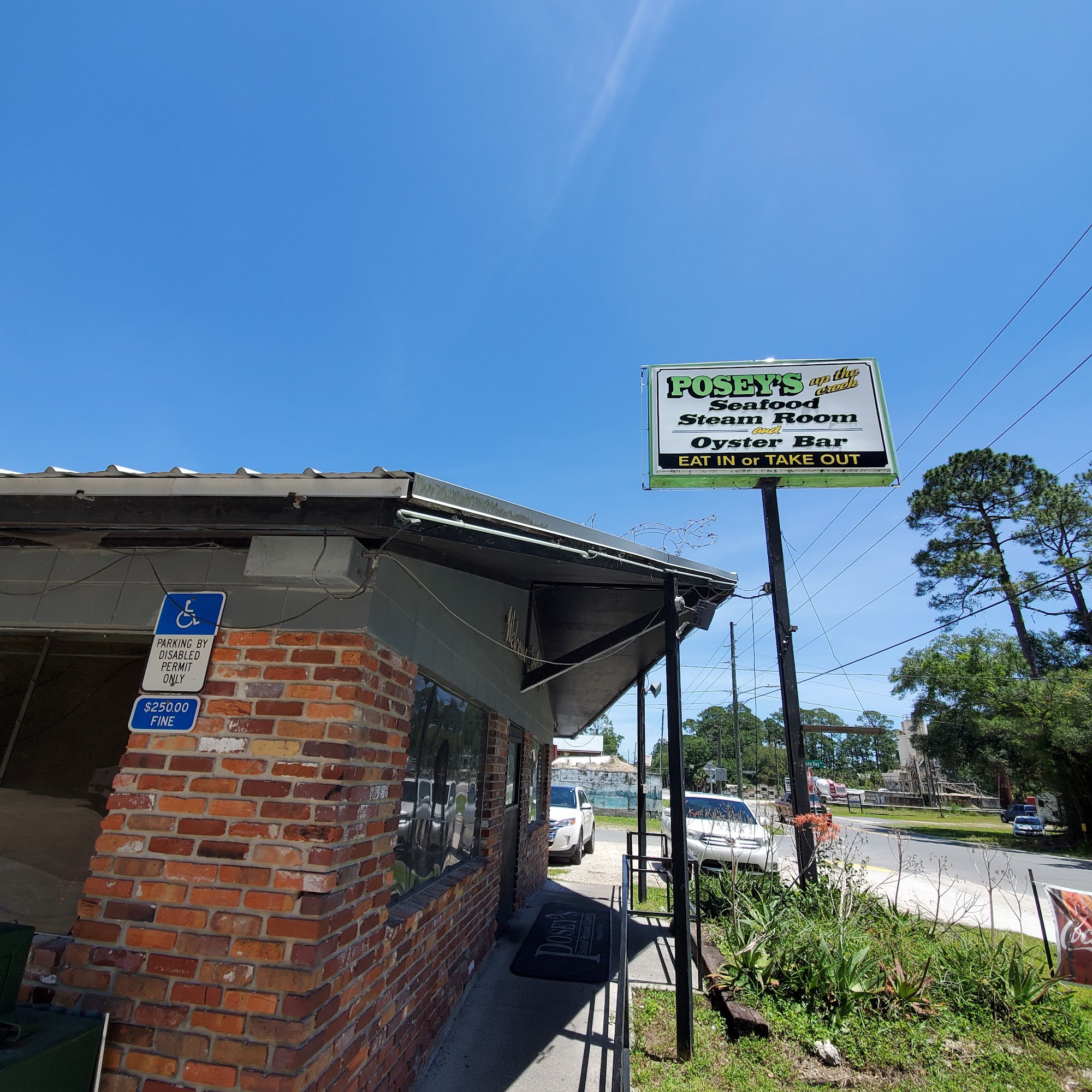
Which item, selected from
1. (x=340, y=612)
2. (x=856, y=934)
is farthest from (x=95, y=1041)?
(x=856, y=934)

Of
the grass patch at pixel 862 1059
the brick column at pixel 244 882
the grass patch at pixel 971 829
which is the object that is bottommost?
the grass patch at pixel 862 1059

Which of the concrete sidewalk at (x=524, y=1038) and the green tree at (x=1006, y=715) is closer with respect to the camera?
the concrete sidewalk at (x=524, y=1038)

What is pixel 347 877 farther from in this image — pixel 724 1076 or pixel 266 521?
pixel 724 1076

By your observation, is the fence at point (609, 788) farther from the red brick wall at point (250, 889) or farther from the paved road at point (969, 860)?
the red brick wall at point (250, 889)

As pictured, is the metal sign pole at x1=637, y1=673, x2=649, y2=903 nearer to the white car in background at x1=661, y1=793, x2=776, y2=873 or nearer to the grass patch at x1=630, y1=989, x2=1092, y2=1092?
the white car in background at x1=661, y1=793, x2=776, y2=873

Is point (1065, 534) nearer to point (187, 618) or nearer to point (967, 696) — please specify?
point (967, 696)

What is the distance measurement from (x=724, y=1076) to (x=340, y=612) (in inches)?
146

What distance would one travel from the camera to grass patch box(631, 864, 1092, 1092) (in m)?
3.83

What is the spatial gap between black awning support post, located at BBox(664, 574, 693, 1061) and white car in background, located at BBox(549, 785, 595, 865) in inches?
323

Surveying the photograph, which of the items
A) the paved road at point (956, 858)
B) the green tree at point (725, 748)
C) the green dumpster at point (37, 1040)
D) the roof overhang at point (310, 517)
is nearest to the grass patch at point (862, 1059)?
the green dumpster at point (37, 1040)

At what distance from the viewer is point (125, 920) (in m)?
2.36

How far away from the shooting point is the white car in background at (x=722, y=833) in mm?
9234

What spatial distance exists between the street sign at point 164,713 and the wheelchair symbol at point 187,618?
308 millimetres

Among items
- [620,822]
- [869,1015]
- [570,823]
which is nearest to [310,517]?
[869,1015]
